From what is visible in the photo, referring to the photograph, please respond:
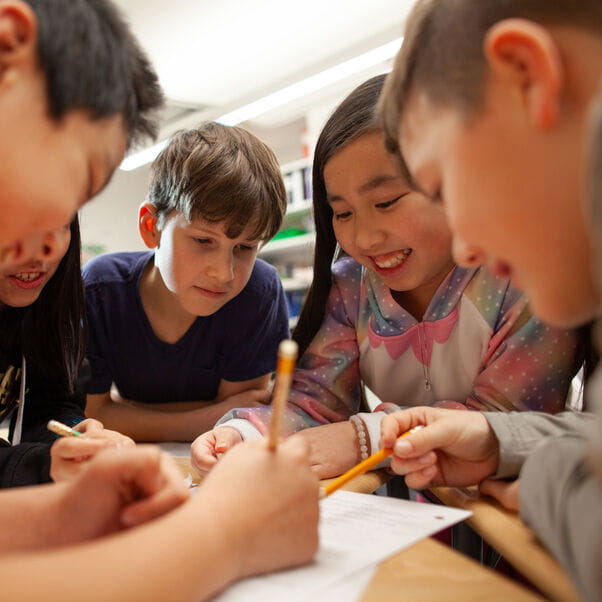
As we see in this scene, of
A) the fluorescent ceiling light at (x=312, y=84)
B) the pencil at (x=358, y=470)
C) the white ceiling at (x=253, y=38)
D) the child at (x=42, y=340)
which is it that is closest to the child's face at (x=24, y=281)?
the child at (x=42, y=340)

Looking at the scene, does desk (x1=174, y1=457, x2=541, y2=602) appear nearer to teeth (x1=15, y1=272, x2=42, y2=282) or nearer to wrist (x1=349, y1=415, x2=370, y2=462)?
wrist (x1=349, y1=415, x2=370, y2=462)

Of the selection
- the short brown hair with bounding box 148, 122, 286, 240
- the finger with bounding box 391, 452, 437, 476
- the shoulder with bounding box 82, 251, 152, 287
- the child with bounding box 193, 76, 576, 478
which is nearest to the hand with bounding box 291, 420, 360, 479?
the child with bounding box 193, 76, 576, 478

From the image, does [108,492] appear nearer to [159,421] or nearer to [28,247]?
[28,247]

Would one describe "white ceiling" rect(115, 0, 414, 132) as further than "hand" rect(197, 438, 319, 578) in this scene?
Yes

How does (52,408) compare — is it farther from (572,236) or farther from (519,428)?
(572,236)

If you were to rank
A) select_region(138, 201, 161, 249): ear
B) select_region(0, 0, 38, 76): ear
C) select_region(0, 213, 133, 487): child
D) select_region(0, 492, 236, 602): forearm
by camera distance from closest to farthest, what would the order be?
select_region(0, 492, 236, 602): forearm
select_region(0, 0, 38, 76): ear
select_region(0, 213, 133, 487): child
select_region(138, 201, 161, 249): ear

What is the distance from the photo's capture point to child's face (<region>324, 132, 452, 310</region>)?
88cm

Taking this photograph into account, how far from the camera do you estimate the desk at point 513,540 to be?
419mm

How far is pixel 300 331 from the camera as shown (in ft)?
3.40

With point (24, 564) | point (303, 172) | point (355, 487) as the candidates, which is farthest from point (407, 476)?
point (303, 172)

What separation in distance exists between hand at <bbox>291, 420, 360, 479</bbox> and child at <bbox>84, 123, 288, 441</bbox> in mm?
404

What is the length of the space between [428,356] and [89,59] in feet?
2.10

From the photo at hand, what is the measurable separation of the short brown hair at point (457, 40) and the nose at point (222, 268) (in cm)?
58

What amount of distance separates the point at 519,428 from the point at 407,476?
5.2 inches
